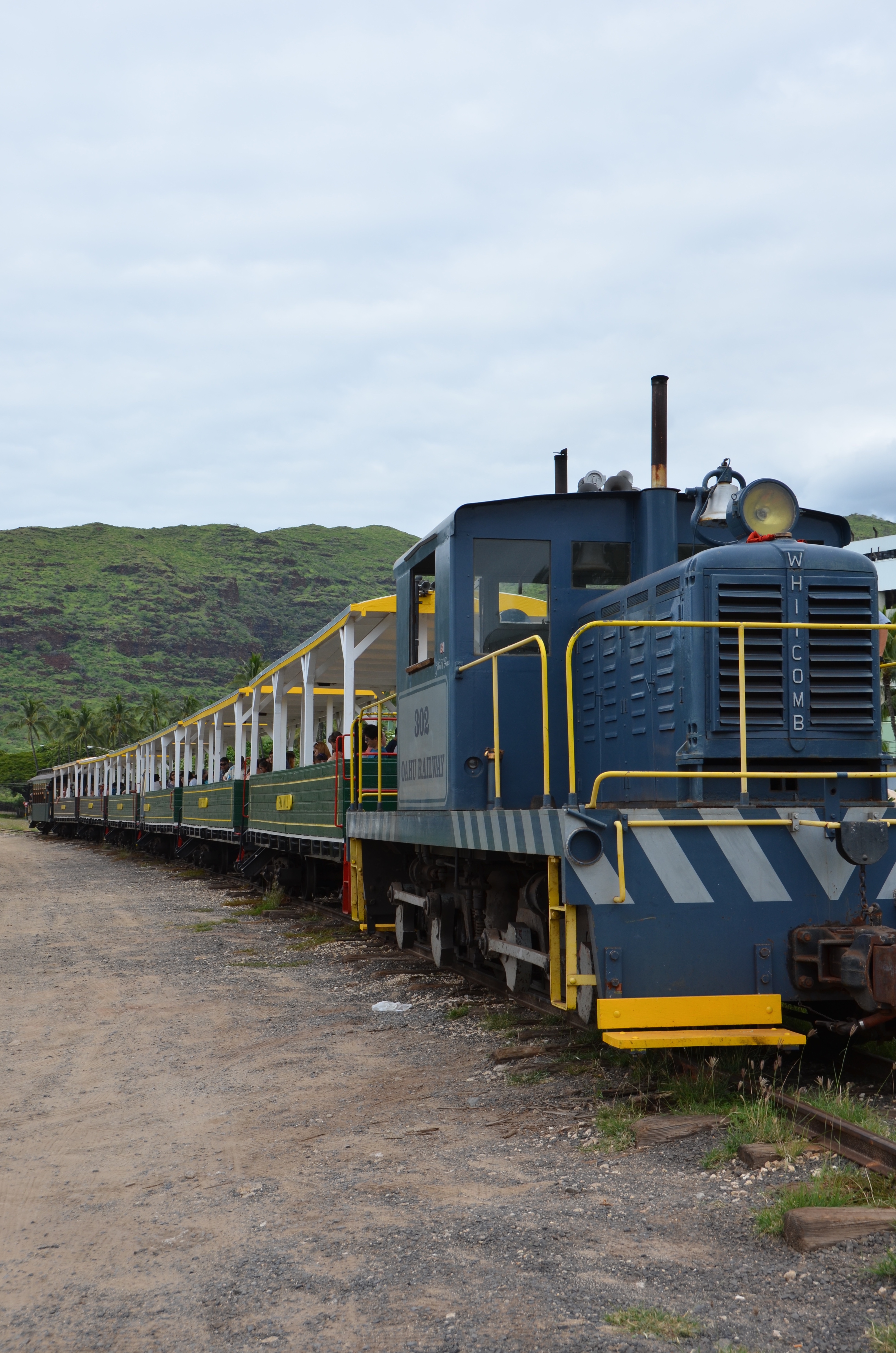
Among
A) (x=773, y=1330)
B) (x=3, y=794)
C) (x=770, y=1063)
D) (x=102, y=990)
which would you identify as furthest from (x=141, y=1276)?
(x=3, y=794)

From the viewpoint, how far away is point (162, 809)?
2548 cm

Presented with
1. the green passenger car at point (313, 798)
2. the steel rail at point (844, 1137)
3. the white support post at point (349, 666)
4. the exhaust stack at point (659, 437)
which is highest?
the exhaust stack at point (659, 437)

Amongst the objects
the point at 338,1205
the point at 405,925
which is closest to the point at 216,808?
the point at 405,925

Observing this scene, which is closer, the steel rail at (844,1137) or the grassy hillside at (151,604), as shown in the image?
the steel rail at (844,1137)

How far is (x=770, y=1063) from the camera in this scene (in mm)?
5266

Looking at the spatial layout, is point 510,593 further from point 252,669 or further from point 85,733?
point 85,733

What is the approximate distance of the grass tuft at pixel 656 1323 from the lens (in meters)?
2.87

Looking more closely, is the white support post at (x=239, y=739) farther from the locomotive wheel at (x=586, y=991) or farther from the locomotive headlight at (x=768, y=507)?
the locomotive wheel at (x=586, y=991)

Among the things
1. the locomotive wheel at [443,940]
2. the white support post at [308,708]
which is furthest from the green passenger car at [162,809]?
the locomotive wheel at [443,940]

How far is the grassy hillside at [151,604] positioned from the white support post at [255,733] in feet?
325

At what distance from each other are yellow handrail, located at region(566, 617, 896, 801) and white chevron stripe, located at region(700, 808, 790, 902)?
18 cm

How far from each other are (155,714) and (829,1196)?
84.7m

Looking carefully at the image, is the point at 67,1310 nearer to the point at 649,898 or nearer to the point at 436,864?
the point at 649,898

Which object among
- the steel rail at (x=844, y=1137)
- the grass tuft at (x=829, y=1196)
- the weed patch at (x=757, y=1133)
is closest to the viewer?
the grass tuft at (x=829, y=1196)
